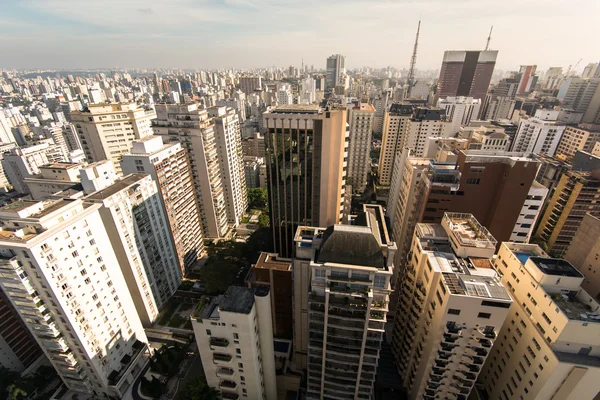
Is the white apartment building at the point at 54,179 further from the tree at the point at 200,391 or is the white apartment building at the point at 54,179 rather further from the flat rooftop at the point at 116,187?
the tree at the point at 200,391

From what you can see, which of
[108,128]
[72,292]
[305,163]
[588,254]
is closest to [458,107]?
[588,254]

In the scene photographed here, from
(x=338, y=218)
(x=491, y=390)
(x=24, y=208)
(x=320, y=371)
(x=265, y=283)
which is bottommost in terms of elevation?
(x=491, y=390)

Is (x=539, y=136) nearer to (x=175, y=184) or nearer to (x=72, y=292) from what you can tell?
(x=175, y=184)

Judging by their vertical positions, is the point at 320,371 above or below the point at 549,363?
below

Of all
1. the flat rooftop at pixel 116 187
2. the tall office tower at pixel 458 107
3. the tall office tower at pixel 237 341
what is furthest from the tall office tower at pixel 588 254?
the tall office tower at pixel 458 107

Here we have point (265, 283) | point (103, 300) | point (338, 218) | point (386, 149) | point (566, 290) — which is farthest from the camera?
point (386, 149)

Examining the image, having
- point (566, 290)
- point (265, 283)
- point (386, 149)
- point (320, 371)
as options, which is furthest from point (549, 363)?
point (386, 149)

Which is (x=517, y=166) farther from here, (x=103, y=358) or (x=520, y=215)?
(x=103, y=358)
